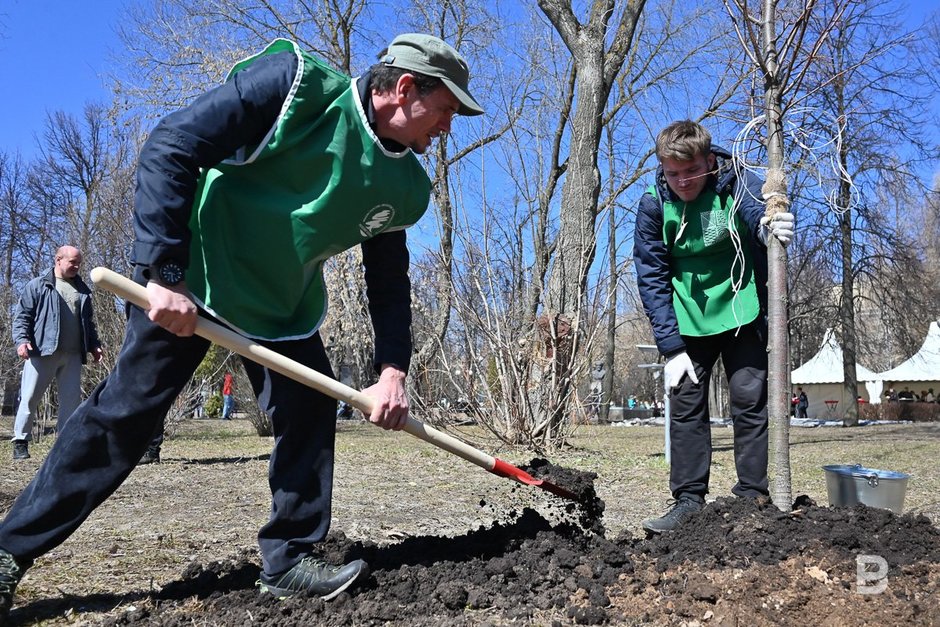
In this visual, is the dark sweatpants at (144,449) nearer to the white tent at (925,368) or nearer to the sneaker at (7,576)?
the sneaker at (7,576)

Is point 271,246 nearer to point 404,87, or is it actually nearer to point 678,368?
point 404,87

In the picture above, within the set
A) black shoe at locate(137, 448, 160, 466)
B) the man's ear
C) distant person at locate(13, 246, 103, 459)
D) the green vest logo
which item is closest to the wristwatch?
the green vest logo

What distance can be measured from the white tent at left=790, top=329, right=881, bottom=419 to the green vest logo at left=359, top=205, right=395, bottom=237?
31618 mm

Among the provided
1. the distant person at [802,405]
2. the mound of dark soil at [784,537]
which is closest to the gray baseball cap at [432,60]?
the mound of dark soil at [784,537]

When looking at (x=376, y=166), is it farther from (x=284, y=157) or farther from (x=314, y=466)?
(x=314, y=466)

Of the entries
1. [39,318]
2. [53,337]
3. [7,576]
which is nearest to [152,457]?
[53,337]

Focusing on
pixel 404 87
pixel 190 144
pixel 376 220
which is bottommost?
pixel 376 220

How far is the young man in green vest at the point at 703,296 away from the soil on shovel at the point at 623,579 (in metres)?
0.41

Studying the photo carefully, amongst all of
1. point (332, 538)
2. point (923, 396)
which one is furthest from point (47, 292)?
point (923, 396)

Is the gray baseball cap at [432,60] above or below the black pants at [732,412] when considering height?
above

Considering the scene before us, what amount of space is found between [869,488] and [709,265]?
121cm

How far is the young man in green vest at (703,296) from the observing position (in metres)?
3.44

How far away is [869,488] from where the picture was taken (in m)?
3.48

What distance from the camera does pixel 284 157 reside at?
245cm
